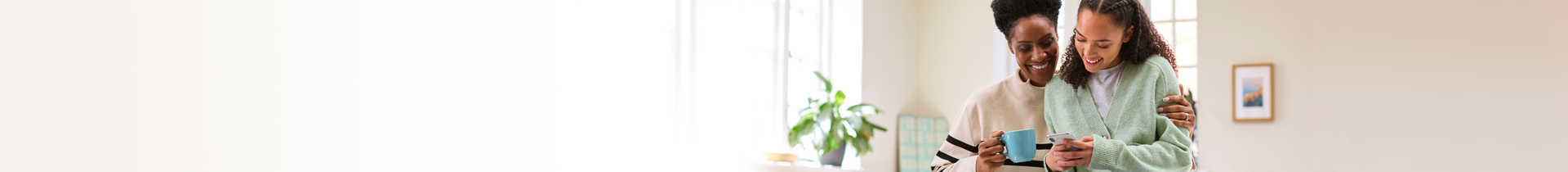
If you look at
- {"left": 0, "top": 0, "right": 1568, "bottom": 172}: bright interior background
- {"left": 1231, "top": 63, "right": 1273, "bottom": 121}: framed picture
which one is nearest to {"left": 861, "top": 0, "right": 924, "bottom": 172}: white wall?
{"left": 0, "top": 0, "right": 1568, "bottom": 172}: bright interior background

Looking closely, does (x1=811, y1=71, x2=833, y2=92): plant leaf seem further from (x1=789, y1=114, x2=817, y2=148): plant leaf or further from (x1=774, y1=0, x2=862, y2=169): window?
(x1=789, y1=114, x2=817, y2=148): plant leaf

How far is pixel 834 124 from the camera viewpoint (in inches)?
74.0

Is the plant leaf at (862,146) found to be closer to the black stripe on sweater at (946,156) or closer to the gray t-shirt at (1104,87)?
the black stripe on sweater at (946,156)

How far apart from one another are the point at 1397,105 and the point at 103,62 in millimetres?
2425

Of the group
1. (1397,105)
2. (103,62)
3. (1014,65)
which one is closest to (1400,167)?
(1397,105)

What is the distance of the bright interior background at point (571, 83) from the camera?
1.17 meters

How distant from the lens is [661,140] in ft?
7.68

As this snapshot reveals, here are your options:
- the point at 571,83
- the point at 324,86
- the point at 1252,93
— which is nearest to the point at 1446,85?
the point at 1252,93

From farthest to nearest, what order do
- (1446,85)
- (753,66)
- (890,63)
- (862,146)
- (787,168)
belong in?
1. (753,66)
2. (787,168)
3. (1446,85)
4. (862,146)
5. (890,63)

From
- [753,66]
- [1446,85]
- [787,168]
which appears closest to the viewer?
[1446,85]

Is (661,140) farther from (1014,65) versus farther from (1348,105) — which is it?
(1348,105)

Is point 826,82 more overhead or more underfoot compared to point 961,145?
more overhead

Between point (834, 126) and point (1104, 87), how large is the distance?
28.6 inches

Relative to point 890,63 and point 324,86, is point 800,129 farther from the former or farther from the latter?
point 324,86
